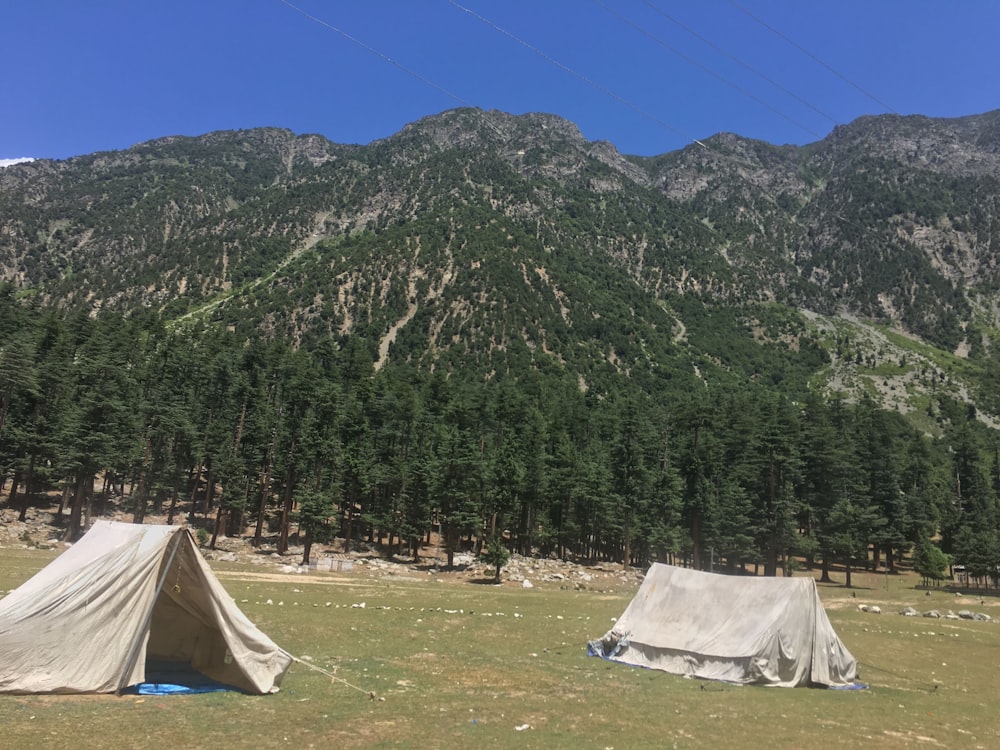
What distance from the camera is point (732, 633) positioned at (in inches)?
711

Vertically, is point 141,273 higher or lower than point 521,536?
higher

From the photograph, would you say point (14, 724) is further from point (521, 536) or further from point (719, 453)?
point (719, 453)

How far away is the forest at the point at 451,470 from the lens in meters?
54.4

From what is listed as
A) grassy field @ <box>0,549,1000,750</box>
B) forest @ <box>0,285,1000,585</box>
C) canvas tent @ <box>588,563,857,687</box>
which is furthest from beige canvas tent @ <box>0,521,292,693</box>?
forest @ <box>0,285,1000,585</box>

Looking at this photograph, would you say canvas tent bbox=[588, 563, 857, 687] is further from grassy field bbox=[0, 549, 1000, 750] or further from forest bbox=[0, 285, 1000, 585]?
forest bbox=[0, 285, 1000, 585]

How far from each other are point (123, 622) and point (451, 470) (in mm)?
43773

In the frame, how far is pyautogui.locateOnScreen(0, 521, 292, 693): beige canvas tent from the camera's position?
10969 millimetres

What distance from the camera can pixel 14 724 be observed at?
925cm

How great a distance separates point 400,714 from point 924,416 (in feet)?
624

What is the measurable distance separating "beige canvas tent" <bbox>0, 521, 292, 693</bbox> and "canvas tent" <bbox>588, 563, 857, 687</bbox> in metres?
11.4

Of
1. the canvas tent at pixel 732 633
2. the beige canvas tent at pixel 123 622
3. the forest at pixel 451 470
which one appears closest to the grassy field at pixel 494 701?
the beige canvas tent at pixel 123 622

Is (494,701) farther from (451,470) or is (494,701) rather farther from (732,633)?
(451,470)

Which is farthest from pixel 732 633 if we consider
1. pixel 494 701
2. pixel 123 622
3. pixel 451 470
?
pixel 451 470

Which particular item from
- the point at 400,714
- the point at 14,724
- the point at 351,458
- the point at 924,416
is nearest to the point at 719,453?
the point at 351,458
